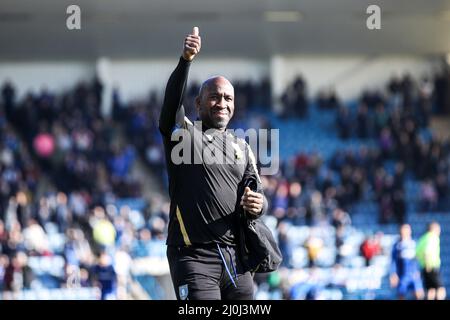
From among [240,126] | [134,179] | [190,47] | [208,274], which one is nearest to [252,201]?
[208,274]

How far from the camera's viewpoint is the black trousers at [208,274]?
6.00 m

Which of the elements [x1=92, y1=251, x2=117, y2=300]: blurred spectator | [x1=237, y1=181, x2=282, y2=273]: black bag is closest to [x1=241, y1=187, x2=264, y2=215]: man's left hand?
[x1=237, y1=181, x2=282, y2=273]: black bag

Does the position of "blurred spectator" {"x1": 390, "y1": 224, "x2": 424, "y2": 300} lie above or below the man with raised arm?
below

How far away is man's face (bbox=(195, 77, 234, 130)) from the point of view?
6199 millimetres

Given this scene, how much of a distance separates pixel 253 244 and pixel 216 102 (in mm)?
917

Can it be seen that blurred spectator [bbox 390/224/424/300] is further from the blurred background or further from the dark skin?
the dark skin

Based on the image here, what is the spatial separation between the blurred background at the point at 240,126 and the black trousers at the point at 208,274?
1118cm

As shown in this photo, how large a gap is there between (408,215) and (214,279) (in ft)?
57.0

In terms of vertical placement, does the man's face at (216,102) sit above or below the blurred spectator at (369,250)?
above

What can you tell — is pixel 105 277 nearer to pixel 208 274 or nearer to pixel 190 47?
pixel 208 274

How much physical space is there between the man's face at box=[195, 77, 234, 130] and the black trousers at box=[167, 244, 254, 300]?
0.79m

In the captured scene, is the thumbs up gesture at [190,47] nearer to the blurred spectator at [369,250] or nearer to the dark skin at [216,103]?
the dark skin at [216,103]

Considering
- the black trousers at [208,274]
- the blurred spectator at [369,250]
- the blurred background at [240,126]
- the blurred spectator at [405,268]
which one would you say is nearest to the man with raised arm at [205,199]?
the black trousers at [208,274]

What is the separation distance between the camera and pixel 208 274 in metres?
6.07
